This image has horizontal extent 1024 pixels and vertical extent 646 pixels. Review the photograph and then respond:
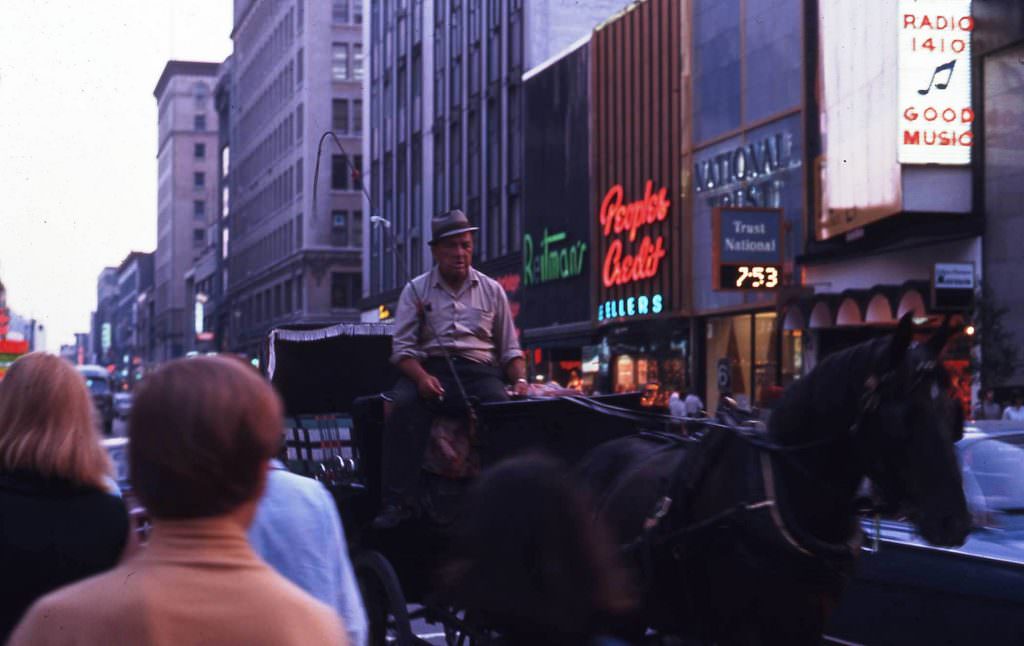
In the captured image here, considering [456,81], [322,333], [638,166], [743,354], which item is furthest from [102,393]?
[322,333]

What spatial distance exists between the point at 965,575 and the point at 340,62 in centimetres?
7900

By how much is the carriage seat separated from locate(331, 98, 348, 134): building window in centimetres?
7604

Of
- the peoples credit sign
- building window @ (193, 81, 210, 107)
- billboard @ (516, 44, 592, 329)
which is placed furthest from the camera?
building window @ (193, 81, 210, 107)

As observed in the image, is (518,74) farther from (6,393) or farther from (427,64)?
(6,393)

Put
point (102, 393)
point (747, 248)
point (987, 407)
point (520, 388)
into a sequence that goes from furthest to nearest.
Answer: point (102, 393)
point (747, 248)
point (987, 407)
point (520, 388)

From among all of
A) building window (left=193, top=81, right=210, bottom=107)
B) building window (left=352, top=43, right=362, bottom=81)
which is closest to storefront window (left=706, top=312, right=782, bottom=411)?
building window (left=352, top=43, right=362, bottom=81)

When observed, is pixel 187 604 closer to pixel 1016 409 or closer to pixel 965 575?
A: pixel 965 575

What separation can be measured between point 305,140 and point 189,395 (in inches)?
3181

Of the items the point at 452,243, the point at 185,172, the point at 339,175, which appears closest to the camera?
the point at 452,243

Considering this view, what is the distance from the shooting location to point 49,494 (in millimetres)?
4055

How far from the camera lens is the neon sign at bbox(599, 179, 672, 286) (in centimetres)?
3906

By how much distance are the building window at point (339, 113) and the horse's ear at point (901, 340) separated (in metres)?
78.3

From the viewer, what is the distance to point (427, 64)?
60.0 metres

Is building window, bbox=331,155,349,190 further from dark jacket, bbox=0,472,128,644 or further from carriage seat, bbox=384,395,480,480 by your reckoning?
dark jacket, bbox=0,472,128,644
